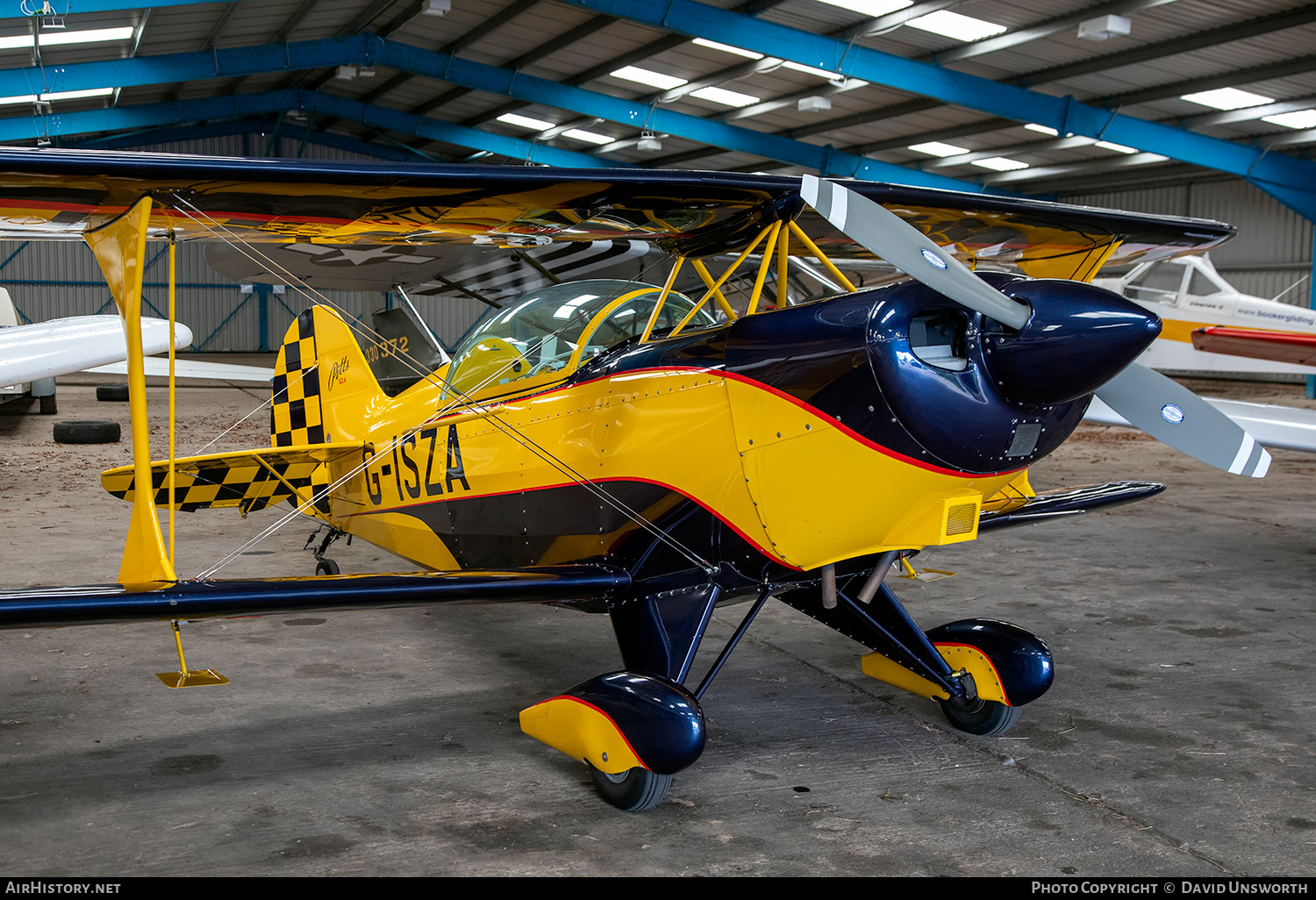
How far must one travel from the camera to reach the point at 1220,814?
308 cm

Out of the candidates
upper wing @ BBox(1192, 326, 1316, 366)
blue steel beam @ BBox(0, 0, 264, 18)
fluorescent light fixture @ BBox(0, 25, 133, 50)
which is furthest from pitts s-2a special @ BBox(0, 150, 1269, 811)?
fluorescent light fixture @ BBox(0, 25, 133, 50)

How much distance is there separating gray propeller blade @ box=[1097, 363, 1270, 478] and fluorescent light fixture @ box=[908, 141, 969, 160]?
61.2 ft

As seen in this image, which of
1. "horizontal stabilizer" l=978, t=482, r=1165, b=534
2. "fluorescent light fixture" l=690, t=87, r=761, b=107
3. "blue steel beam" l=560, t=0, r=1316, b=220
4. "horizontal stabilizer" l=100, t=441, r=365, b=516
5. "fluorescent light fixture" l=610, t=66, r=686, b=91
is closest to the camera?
"horizontal stabilizer" l=978, t=482, r=1165, b=534

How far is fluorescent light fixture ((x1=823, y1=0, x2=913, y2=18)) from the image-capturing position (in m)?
13.2

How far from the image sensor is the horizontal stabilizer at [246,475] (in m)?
5.32

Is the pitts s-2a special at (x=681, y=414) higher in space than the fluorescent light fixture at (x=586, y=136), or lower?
lower

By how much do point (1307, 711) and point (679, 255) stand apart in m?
3.11

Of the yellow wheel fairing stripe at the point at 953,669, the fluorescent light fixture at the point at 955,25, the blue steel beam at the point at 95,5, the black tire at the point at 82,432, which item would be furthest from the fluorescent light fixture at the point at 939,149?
the yellow wheel fairing stripe at the point at 953,669

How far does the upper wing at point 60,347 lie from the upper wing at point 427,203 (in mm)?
4831

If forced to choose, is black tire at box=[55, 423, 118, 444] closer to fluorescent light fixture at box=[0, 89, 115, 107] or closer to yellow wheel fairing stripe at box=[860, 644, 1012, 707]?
fluorescent light fixture at box=[0, 89, 115, 107]

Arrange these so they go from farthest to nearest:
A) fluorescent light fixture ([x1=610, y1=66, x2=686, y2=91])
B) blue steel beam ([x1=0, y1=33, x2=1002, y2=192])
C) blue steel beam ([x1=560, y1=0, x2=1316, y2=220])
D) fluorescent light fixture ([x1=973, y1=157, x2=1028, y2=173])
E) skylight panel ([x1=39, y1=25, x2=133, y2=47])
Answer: fluorescent light fixture ([x1=973, y1=157, x2=1028, y2=173])
fluorescent light fixture ([x1=610, y1=66, x2=686, y2=91])
blue steel beam ([x1=0, y1=33, x2=1002, y2=192])
skylight panel ([x1=39, y1=25, x2=133, y2=47])
blue steel beam ([x1=560, y1=0, x2=1316, y2=220])

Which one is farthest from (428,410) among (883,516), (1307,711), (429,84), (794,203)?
(429,84)

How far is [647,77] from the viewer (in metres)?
18.4

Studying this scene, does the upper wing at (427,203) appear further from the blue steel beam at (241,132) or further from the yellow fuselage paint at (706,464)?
the blue steel beam at (241,132)
